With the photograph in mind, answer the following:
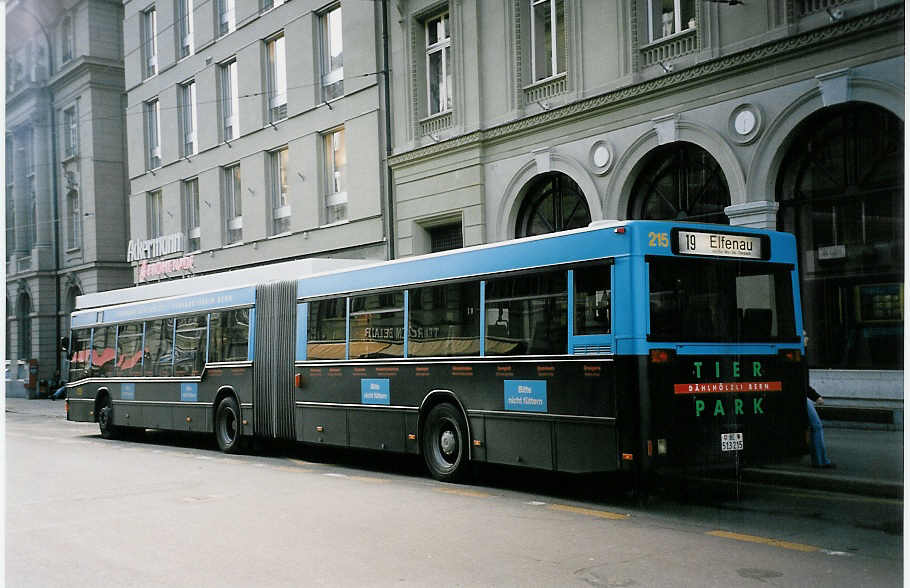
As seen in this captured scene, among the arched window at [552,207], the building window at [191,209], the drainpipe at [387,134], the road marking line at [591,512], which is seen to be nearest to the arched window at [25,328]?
the road marking line at [591,512]

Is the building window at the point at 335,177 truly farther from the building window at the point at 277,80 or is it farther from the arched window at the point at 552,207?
the arched window at the point at 552,207

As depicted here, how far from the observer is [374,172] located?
81.0 ft

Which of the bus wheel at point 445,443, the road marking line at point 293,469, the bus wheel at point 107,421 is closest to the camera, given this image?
the bus wheel at point 445,443

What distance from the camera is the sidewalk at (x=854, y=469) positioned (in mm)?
10359

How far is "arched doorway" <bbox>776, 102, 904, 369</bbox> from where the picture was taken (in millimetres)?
13781

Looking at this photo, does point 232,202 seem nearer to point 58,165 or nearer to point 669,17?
point 58,165

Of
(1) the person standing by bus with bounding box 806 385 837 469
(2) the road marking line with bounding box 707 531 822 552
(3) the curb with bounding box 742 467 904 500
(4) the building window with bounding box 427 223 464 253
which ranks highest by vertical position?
(4) the building window with bounding box 427 223 464 253

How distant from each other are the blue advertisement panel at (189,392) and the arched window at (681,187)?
8.59 m

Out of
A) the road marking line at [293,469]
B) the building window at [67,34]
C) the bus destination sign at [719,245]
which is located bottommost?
the road marking line at [293,469]

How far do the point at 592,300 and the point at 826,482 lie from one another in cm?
321

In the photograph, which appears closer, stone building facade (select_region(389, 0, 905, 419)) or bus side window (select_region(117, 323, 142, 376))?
stone building facade (select_region(389, 0, 905, 419))

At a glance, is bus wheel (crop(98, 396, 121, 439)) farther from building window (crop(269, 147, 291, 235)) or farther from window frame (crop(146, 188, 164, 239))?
window frame (crop(146, 188, 164, 239))

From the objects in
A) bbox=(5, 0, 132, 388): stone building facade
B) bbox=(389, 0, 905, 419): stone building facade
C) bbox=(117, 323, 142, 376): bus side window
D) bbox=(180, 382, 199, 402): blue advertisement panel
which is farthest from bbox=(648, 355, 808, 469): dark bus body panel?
bbox=(117, 323, 142, 376): bus side window

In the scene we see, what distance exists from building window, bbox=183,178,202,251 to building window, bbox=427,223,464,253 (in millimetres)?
11468
